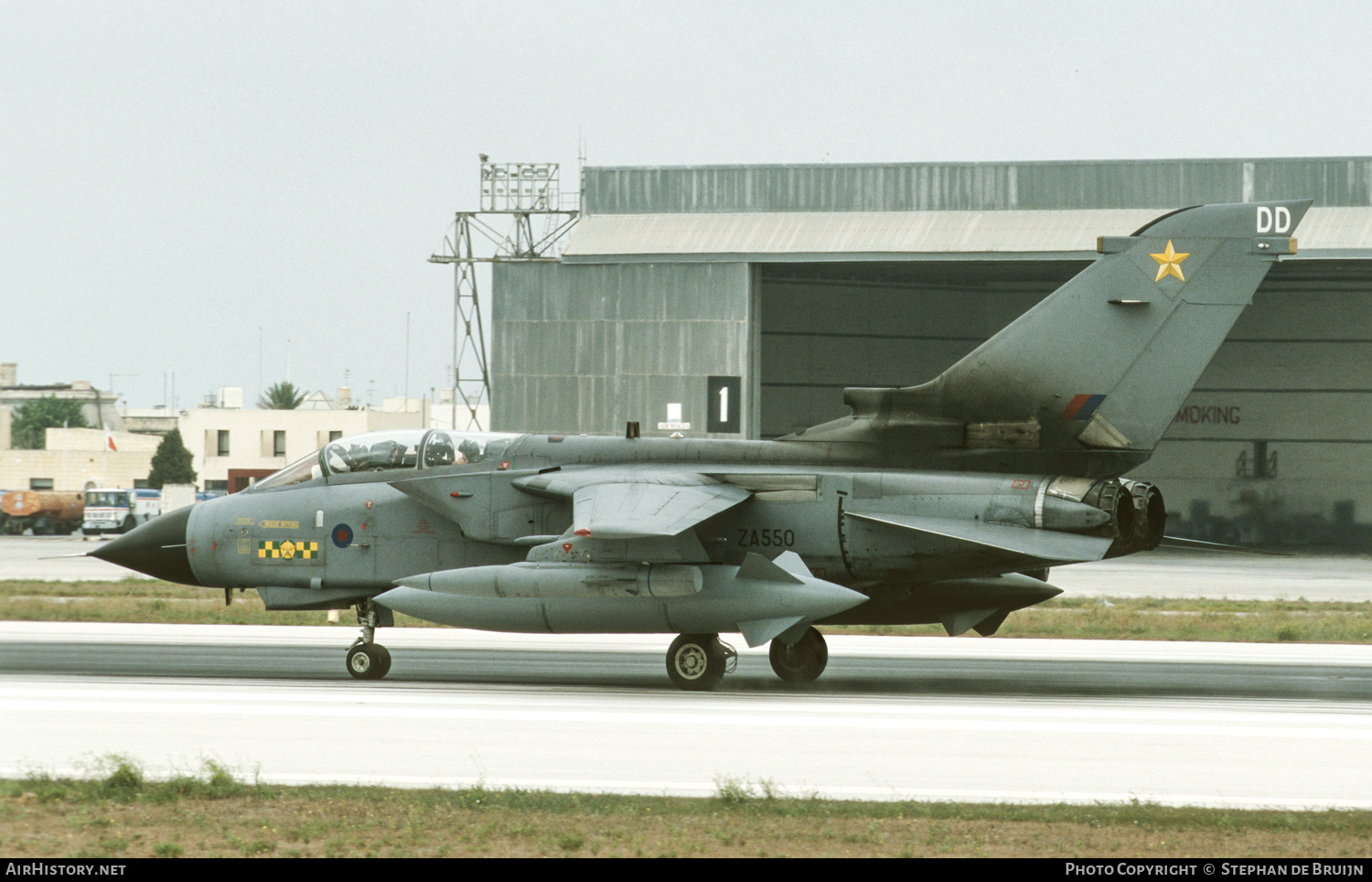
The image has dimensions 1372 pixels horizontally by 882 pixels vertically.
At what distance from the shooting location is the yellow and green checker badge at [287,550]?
1692 centimetres

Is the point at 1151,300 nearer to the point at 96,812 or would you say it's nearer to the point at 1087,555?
the point at 1087,555

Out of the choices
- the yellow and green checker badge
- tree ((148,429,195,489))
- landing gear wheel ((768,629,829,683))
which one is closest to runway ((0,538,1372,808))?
landing gear wheel ((768,629,829,683))

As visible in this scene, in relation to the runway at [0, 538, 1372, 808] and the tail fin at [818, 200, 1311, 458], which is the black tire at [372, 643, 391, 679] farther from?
the tail fin at [818, 200, 1311, 458]

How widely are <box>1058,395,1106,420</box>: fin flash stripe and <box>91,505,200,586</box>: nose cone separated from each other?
10.8 m

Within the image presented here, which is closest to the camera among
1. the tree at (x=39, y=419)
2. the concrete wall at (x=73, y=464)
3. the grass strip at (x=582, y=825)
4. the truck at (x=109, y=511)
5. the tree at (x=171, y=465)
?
the grass strip at (x=582, y=825)

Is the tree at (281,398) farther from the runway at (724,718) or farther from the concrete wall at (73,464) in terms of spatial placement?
the runway at (724,718)

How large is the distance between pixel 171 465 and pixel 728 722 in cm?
7182

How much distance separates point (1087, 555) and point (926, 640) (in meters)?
8.33

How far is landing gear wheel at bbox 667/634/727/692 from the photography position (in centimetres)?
1541

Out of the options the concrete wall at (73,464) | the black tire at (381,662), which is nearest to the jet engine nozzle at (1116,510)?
the black tire at (381,662)

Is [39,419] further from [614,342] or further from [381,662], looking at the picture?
[381,662]

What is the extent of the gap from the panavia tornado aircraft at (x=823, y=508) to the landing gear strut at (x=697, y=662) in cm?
2

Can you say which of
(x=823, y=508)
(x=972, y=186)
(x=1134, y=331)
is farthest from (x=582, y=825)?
(x=972, y=186)

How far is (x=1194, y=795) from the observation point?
9.59 metres
